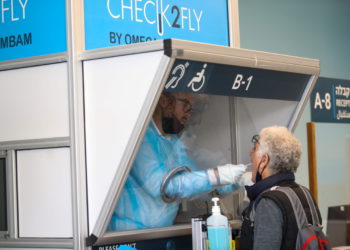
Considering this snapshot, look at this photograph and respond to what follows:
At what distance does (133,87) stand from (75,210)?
55 centimetres

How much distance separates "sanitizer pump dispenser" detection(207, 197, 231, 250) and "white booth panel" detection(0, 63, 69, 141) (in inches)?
29.2

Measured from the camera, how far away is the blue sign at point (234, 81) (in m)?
2.88

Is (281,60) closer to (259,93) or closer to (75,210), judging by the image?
(259,93)

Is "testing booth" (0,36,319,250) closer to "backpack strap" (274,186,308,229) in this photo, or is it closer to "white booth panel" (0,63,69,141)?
"white booth panel" (0,63,69,141)

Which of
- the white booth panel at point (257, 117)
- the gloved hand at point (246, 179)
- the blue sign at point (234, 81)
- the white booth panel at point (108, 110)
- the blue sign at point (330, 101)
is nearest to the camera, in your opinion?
the white booth panel at point (108, 110)

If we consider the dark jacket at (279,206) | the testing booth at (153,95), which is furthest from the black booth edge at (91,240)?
the dark jacket at (279,206)

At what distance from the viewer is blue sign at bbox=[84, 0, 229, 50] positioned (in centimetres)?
304

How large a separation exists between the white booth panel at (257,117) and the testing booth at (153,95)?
102 millimetres

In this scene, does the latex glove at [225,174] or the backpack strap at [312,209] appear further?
the latex glove at [225,174]

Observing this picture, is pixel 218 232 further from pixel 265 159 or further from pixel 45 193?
pixel 45 193

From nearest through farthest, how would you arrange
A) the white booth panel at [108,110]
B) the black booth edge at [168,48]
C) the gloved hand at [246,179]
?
the black booth edge at [168,48] < the white booth panel at [108,110] < the gloved hand at [246,179]

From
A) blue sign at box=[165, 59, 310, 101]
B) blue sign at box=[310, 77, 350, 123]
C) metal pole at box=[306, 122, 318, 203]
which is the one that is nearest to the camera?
blue sign at box=[165, 59, 310, 101]

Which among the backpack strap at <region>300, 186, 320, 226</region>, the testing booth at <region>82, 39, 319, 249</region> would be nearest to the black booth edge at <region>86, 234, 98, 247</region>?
the testing booth at <region>82, 39, 319, 249</region>

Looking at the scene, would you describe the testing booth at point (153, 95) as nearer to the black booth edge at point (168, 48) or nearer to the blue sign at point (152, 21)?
the black booth edge at point (168, 48)
